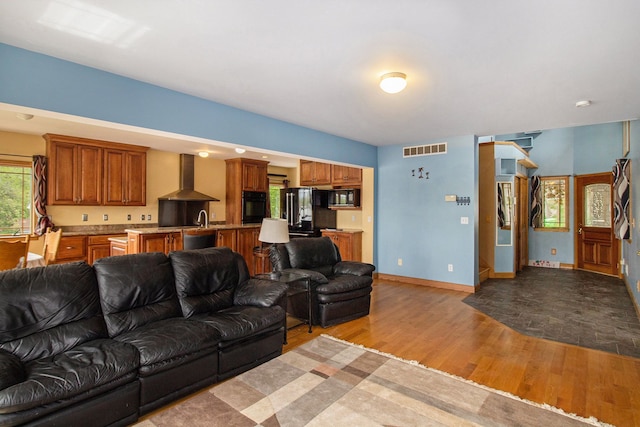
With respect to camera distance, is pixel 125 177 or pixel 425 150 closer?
pixel 425 150

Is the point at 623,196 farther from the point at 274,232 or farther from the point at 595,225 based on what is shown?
the point at 274,232

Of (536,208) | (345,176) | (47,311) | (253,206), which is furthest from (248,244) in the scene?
(536,208)

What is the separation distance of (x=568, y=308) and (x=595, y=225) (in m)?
4.15

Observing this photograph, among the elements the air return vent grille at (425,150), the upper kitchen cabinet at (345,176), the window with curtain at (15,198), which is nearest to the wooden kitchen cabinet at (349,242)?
the upper kitchen cabinet at (345,176)

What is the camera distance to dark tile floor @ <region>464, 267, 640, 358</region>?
356 centimetres

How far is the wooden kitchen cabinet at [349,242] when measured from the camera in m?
6.53

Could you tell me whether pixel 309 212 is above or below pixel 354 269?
above

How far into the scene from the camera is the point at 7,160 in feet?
17.7

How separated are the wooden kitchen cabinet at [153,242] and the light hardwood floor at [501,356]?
9.94 ft

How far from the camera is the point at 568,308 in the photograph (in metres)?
4.61

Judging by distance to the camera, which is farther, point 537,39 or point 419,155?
point 419,155

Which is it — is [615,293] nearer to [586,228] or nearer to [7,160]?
[586,228]

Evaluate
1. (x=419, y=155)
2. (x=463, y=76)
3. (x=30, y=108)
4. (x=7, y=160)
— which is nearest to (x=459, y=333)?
(x=463, y=76)

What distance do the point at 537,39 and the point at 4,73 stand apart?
395 centimetres
